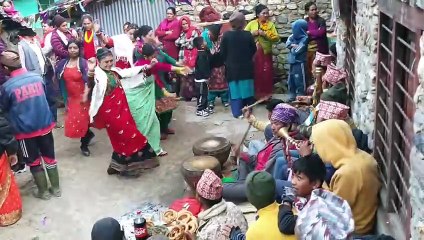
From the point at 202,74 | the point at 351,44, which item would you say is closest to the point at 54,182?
the point at 202,74

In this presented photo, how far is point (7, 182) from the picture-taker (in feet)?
A: 20.9

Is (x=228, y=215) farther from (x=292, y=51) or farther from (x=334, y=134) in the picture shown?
(x=292, y=51)

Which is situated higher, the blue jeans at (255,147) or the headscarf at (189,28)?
the headscarf at (189,28)

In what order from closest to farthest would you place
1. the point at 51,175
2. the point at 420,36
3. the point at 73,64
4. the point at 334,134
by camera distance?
the point at 420,36 < the point at 334,134 < the point at 51,175 < the point at 73,64

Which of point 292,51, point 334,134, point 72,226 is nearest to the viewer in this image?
point 334,134

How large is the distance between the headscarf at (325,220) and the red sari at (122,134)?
4129 mm

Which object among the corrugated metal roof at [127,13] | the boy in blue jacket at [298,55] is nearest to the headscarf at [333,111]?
the boy in blue jacket at [298,55]

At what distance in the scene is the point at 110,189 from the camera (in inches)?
285

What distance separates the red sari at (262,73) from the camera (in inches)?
397

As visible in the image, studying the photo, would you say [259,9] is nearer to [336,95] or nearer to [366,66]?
[336,95]

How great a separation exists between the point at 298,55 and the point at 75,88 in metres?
3.61

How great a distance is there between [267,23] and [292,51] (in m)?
0.82

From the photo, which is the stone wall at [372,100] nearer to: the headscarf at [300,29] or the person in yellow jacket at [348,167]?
the person in yellow jacket at [348,167]

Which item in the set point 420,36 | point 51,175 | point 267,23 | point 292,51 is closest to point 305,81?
point 292,51
